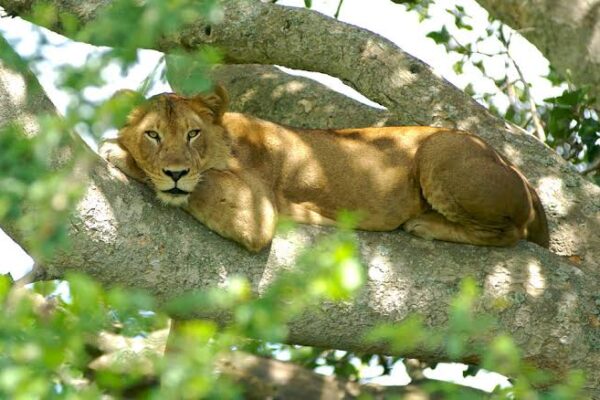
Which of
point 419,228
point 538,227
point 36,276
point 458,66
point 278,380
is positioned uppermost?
point 538,227

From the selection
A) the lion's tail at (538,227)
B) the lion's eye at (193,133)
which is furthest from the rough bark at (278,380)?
the lion's eye at (193,133)

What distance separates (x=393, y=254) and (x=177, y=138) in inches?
48.6

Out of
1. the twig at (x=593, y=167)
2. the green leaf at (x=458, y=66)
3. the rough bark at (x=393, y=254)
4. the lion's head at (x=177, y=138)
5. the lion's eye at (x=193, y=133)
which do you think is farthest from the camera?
the green leaf at (x=458, y=66)

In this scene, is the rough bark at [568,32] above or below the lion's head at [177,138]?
above

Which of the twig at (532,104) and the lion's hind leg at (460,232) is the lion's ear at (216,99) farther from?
the twig at (532,104)

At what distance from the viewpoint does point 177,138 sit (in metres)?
6.05

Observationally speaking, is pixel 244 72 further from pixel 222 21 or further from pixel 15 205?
pixel 15 205

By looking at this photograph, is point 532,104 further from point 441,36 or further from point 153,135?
point 153,135

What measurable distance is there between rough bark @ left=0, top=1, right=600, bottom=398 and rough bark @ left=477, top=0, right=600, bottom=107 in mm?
946

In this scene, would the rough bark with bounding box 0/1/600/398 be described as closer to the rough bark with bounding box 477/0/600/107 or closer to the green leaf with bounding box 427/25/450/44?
Answer: the rough bark with bounding box 477/0/600/107

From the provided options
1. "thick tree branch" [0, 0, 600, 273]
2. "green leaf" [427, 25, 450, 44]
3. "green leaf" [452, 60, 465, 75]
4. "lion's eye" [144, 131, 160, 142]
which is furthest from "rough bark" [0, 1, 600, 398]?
"green leaf" [452, 60, 465, 75]

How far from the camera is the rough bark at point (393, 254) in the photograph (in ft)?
16.9

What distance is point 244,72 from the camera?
7824mm

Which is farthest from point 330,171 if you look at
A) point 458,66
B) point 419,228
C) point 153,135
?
point 458,66
